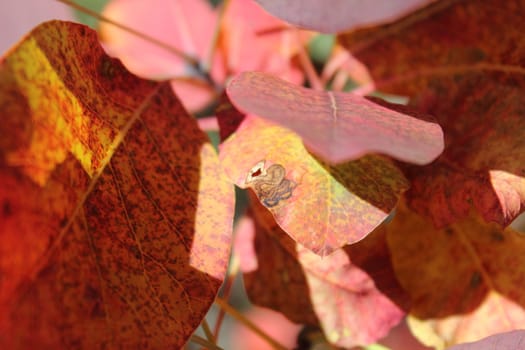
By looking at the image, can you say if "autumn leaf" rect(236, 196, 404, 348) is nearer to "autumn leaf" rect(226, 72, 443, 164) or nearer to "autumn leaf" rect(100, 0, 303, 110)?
"autumn leaf" rect(226, 72, 443, 164)

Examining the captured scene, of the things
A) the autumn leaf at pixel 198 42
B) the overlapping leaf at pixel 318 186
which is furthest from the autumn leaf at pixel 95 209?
the autumn leaf at pixel 198 42

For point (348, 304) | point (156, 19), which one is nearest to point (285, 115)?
point (348, 304)

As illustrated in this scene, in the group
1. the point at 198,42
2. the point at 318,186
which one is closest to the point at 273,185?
the point at 318,186

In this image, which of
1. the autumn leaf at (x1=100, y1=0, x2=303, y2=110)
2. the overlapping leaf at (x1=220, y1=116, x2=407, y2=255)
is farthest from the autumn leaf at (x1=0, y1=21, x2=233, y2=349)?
the autumn leaf at (x1=100, y1=0, x2=303, y2=110)

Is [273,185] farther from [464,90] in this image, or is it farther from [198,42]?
[198,42]

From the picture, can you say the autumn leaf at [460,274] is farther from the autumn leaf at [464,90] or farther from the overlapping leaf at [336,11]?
the overlapping leaf at [336,11]
